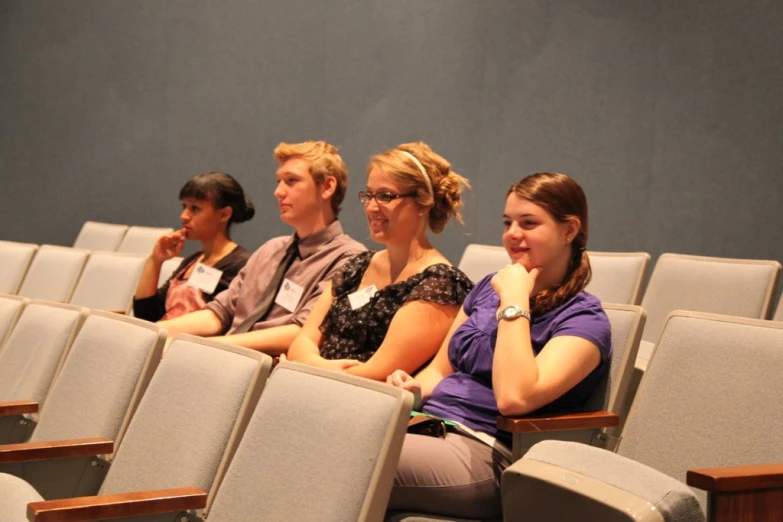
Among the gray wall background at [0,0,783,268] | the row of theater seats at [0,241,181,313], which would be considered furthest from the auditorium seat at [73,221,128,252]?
the row of theater seats at [0,241,181,313]

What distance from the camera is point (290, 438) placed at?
155cm

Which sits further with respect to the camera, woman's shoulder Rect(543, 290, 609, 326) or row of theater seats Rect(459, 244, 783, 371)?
row of theater seats Rect(459, 244, 783, 371)

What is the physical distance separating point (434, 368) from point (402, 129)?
3213mm

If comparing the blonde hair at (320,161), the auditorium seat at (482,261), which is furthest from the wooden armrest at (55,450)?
the auditorium seat at (482,261)

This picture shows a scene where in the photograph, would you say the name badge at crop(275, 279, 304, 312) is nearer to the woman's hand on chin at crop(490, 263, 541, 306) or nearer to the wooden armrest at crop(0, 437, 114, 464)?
the woman's hand on chin at crop(490, 263, 541, 306)

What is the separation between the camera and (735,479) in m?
1.38

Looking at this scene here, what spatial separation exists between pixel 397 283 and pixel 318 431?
3.82 ft

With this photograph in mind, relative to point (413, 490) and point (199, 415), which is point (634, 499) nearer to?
point (413, 490)

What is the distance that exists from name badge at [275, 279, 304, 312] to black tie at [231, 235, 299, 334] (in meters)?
0.04

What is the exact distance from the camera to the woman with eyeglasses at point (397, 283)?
98.2 inches

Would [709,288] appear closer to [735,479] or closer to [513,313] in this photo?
[513,313]

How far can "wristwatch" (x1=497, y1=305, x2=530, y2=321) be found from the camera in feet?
6.69

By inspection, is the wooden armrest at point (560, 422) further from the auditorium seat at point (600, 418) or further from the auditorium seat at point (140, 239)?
the auditorium seat at point (140, 239)

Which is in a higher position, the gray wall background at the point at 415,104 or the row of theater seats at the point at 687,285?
the gray wall background at the point at 415,104
